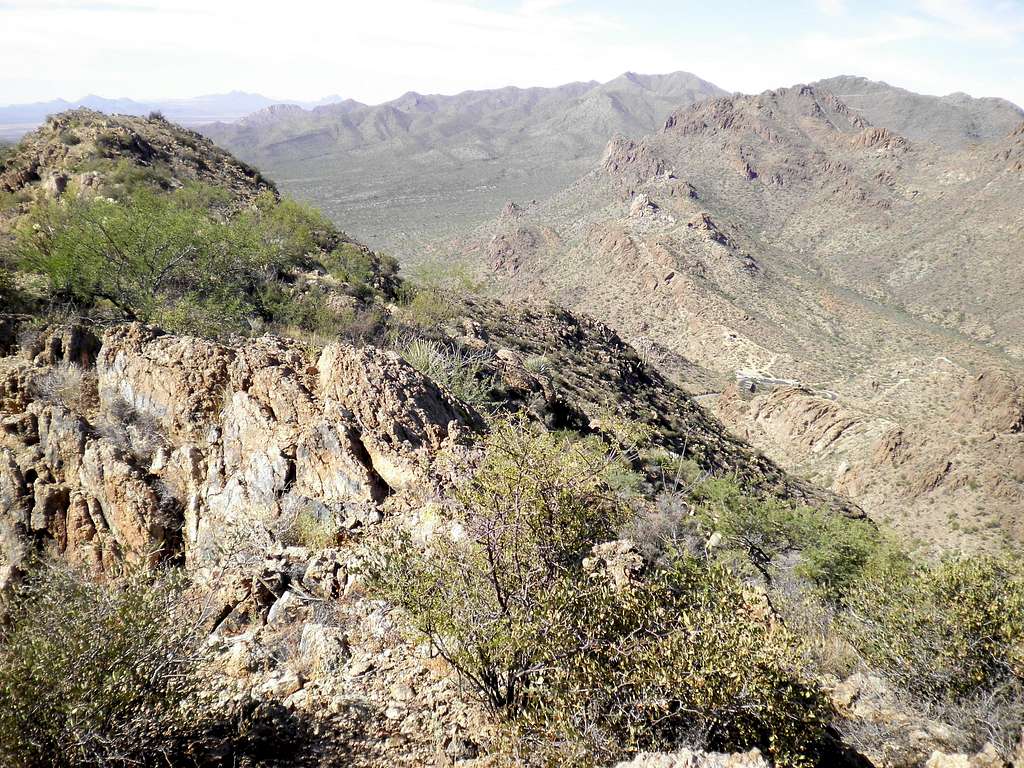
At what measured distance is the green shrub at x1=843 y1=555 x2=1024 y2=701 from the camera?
7848 millimetres

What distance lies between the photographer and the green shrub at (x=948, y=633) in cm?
785

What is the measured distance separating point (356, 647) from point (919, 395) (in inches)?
2032

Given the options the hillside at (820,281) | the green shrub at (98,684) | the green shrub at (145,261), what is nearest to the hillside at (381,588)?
the green shrub at (98,684)

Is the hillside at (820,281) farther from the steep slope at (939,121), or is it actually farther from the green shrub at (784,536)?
the steep slope at (939,121)

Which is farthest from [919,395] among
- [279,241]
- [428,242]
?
[428,242]

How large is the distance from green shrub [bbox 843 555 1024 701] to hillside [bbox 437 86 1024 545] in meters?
24.9

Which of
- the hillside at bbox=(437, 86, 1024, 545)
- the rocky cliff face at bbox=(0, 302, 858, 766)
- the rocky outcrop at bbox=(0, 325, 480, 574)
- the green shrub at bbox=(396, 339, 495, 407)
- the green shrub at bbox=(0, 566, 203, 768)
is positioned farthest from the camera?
the hillside at bbox=(437, 86, 1024, 545)

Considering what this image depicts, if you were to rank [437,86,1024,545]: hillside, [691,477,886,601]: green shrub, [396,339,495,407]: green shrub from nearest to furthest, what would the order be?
[691,477,886,601]: green shrub, [396,339,495,407]: green shrub, [437,86,1024,545]: hillside

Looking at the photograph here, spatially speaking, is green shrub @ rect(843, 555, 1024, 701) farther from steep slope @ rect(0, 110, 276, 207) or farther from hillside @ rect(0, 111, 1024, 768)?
steep slope @ rect(0, 110, 276, 207)

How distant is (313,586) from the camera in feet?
26.9

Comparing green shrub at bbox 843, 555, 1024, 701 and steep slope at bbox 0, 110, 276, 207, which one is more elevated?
steep slope at bbox 0, 110, 276, 207

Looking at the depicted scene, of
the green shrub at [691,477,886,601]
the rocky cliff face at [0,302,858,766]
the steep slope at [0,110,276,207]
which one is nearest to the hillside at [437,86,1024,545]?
the green shrub at [691,477,886,601]

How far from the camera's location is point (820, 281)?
7925 cm

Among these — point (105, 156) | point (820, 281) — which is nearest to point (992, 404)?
point (820, 281)
